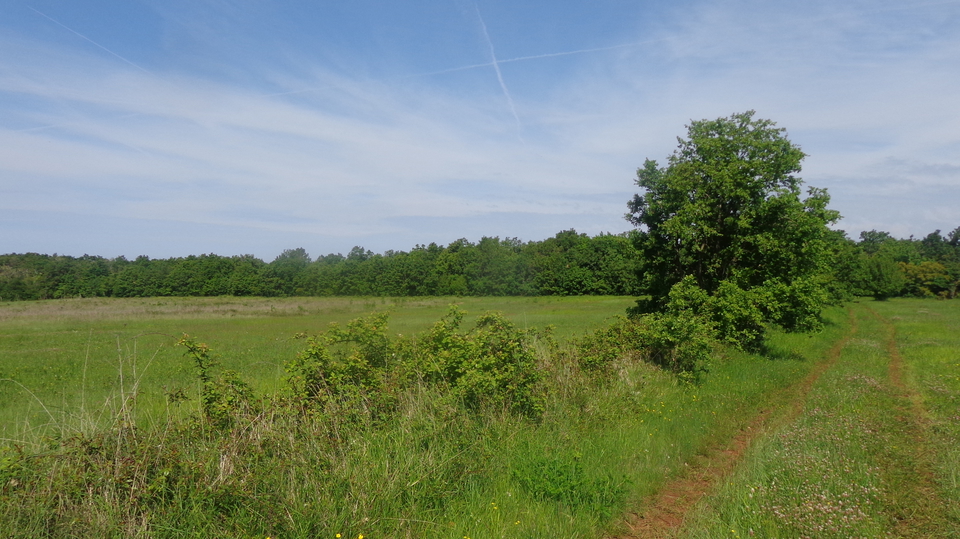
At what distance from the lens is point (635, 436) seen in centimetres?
811

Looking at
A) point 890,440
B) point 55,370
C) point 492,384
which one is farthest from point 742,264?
point 55,370

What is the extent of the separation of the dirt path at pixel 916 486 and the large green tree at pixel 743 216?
322 inches

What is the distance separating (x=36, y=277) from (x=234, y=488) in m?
78.7

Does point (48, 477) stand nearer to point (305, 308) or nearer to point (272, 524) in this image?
point (272, 524)

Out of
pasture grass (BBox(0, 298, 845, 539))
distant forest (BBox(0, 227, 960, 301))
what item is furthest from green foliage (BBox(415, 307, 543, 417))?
distant forest (BBox(0, 227, 960, 301))

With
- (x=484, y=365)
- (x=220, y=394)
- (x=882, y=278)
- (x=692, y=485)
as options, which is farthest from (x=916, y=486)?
(x=882, y=278)

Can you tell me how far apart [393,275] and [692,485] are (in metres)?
55.6

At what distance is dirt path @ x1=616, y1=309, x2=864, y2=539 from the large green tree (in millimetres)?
8203

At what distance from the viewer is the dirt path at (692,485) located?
18.7 ft

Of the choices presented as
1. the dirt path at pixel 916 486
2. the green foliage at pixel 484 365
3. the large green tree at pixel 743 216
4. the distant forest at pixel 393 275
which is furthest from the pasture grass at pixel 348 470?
the distant forest at pixel 393 275

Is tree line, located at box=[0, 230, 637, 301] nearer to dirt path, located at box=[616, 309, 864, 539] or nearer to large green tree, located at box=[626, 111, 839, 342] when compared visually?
large green tree, located at box=[626, 111, 839, 342]

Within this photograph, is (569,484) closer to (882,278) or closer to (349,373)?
Result: (349,373)

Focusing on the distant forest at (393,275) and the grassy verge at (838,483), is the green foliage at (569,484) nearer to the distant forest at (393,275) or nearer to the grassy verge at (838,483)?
the grassy verge at (838,483)

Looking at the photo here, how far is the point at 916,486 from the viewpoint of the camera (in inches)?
258
